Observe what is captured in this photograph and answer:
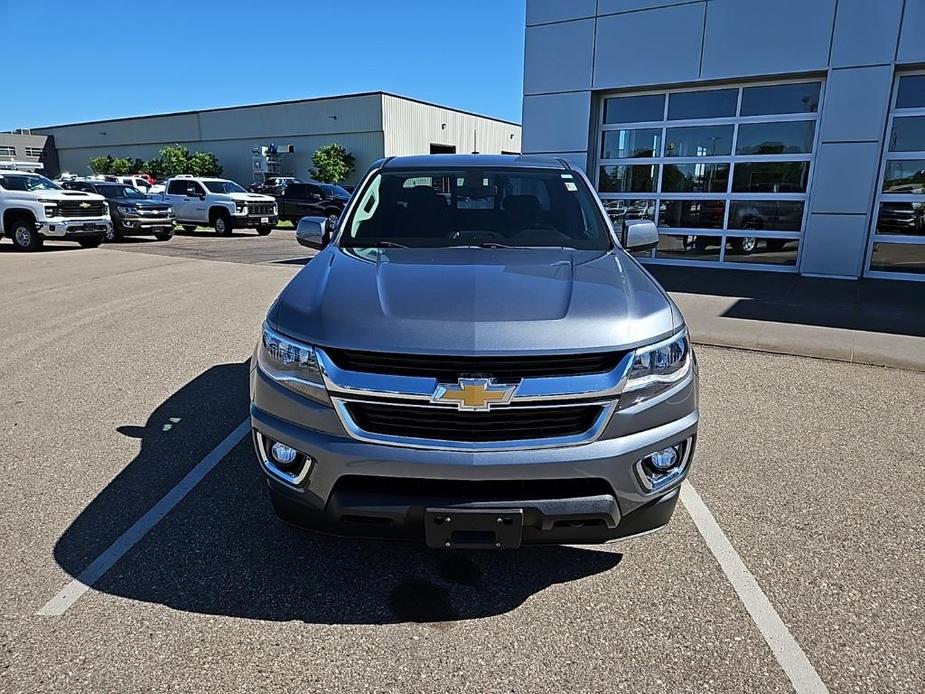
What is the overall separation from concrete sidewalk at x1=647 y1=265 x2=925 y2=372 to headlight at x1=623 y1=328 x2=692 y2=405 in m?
4.65

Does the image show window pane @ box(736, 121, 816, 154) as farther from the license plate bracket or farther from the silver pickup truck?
the license plate bracket

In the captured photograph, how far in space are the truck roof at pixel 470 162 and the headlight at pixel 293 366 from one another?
201 cm

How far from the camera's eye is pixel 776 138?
36.9 ft

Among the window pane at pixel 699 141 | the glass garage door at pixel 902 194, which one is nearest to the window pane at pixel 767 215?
the window pane at pixel 699 141

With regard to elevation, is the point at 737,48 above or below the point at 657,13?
below

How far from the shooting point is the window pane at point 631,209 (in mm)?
12773

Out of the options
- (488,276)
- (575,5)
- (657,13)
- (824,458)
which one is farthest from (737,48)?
(488,276)

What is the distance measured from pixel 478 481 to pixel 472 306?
2.23 feet

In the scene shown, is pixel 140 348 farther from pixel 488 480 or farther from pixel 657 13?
pixel 657 13

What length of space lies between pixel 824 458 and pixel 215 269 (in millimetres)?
11677

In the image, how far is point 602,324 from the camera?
7.71ft

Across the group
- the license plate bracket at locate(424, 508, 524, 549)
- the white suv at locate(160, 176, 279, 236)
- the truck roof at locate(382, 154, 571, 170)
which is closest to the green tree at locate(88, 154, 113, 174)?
the white suv at locate(160, 176, 279, 236)

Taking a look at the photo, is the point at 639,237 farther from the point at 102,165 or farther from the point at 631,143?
the point at 102,165

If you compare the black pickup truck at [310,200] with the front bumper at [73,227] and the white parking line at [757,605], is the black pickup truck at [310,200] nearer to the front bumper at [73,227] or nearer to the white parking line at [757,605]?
the front bumper at [73,227]
